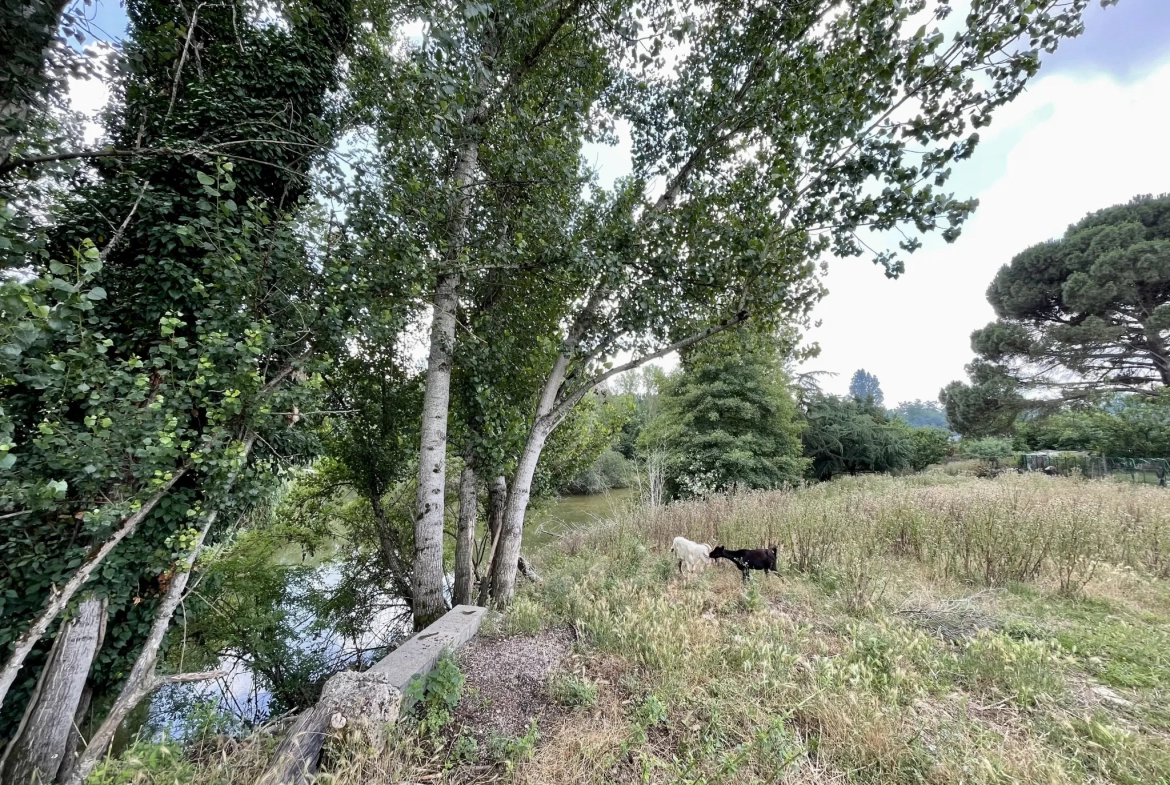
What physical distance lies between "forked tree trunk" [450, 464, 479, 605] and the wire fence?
1520cm

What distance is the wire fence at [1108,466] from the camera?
400 inches

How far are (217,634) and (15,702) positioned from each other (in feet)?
5.76

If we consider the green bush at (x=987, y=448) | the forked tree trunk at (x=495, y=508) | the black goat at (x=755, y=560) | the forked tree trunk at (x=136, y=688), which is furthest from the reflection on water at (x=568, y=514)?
the green bush at (x=987, y=448)

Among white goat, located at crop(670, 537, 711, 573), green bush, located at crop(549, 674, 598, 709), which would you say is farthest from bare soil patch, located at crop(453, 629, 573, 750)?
white goat, located at crop(670, 537, 711, 573)

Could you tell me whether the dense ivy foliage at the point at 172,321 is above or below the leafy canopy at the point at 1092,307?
below

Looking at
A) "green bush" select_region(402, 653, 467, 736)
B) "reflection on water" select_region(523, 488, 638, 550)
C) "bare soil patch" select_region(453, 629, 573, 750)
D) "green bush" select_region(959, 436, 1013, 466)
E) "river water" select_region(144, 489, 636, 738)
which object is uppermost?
"green bush" select_region(959, 436, 1013, 466)

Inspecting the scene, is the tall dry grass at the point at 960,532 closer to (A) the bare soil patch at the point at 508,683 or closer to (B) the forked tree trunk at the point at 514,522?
(B) the forked tree trunk at the point at 514,522

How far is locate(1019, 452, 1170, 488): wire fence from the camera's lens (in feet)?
33.3

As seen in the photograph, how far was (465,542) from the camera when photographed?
15.7 feet

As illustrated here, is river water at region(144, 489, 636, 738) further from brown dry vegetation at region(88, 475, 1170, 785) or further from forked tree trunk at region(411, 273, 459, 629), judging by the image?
brown dry vegetation at region(88, 475, 1170, 785)

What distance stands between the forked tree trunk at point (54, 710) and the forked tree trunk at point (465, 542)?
2.76 metres

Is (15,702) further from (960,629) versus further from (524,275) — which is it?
(960,629)

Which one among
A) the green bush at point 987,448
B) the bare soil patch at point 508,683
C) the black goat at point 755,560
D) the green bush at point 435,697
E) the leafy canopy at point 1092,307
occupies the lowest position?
the bare soil patch at point 508,683

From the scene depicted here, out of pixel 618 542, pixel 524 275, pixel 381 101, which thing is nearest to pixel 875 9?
pixel 524 275
